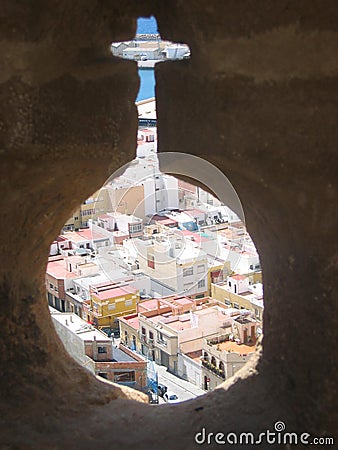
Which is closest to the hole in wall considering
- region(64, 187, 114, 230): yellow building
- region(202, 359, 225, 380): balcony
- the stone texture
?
region(202, 359, 225, 380): balcony

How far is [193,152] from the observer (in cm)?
150

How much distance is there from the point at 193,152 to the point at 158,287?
7.74 m

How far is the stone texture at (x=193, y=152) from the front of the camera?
1.33 metres

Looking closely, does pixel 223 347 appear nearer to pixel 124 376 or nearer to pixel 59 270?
pixel 124 376

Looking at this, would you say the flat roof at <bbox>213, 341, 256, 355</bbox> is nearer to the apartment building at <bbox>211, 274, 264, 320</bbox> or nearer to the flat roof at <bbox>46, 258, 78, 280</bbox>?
the apartment building at <bbox>211, 274, 264, 320</bbox>

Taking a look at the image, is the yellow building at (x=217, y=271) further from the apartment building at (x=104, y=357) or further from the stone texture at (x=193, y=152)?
the stone texture at (x=193, y=152)

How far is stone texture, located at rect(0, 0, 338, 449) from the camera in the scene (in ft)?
4.38

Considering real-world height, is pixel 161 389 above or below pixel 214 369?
below

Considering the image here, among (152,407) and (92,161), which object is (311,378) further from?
(92,161)

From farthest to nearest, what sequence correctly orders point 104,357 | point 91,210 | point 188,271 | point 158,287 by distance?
point 91,210 → point 158,287 → point 188,271 → point 104,357

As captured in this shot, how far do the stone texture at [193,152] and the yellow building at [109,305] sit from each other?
23.6 feet

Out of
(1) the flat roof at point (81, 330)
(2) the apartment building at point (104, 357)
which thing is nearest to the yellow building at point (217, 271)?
(1) the flat roof at point (81, 330)

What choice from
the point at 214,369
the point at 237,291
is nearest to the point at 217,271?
the point at 237,291

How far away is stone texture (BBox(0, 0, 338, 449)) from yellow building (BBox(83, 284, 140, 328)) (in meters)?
7.19
